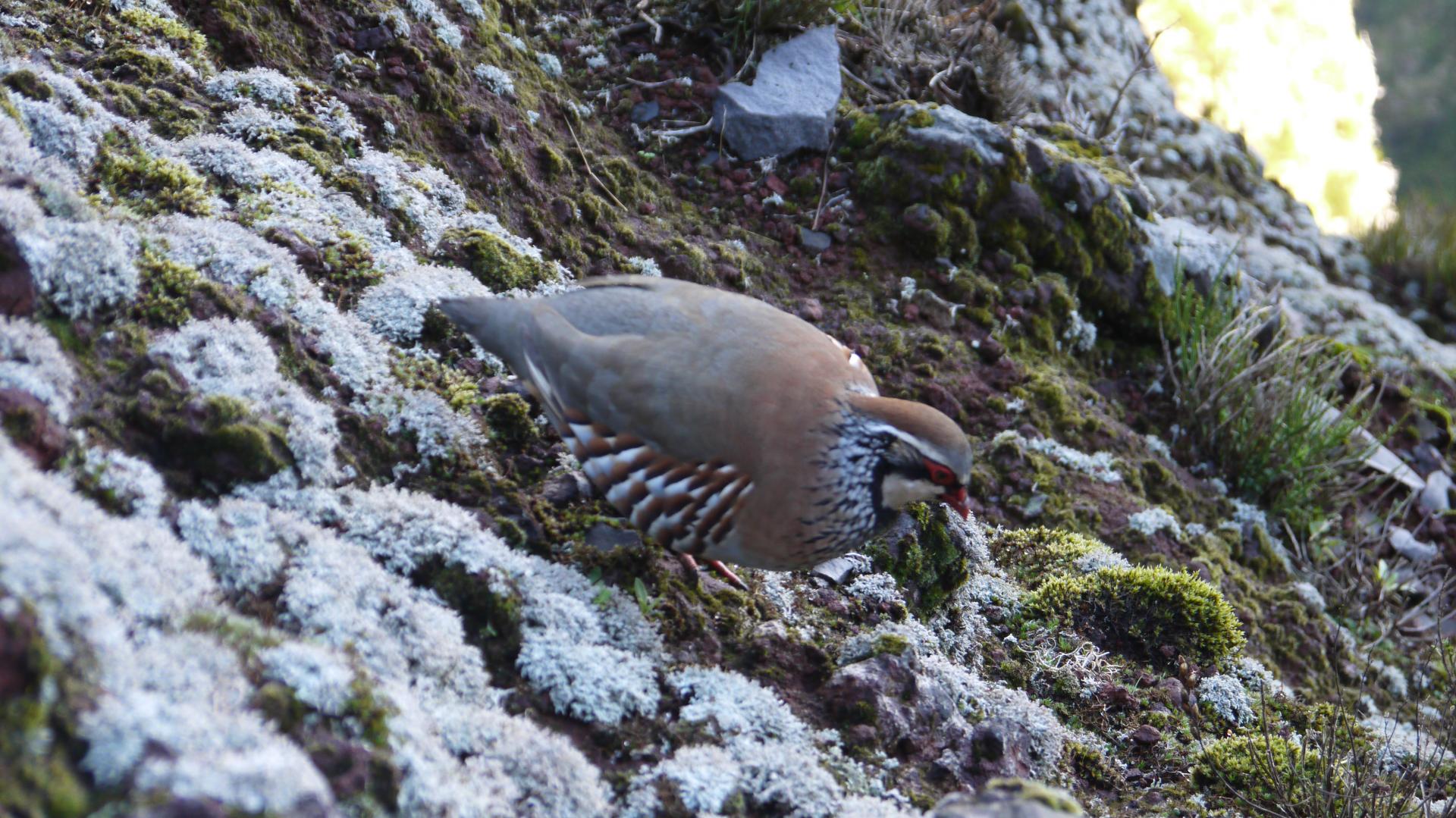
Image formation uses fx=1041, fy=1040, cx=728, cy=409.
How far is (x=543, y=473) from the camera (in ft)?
13.5

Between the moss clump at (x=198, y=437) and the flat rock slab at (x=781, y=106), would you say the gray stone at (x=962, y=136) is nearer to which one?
the flat rock slab at (x=781, y=106)

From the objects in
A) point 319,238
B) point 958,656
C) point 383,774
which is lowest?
point 958,656

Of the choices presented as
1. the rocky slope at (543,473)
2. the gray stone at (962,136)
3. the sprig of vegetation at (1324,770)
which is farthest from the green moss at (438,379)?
the gray stone at (962,136)

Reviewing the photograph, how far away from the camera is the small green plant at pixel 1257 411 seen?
657 centimetres

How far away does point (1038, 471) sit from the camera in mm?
5680

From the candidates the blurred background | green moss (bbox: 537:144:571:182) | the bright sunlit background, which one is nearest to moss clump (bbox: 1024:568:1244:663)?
green moss (bbox: 537:144:571:182)

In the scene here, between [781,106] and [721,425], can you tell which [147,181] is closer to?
Result: [721,425]

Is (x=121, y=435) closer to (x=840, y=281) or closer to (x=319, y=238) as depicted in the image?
(x=319, y=238)

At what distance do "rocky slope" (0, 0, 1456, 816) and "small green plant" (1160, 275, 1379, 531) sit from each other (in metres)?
0.20

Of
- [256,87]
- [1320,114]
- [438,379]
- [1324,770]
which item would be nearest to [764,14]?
[256,87]

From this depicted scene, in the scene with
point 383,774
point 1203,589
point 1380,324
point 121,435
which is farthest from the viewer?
point 1380,324

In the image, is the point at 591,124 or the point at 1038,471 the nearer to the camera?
the point at 1038,471

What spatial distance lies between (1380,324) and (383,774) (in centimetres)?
990

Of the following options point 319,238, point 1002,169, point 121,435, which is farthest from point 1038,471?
point 121,435
